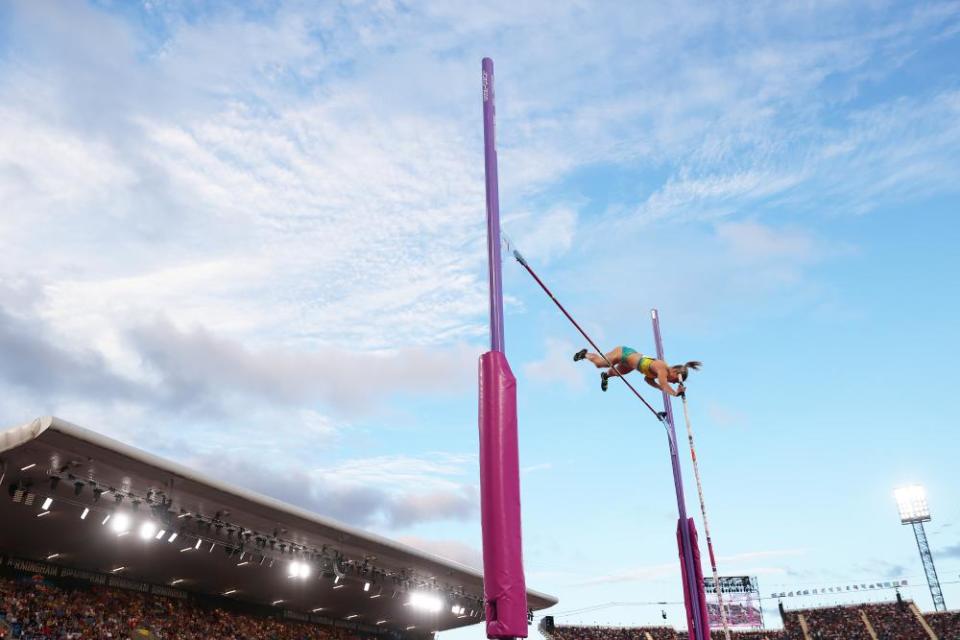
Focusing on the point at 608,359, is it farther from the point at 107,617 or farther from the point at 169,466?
the point at 107,617

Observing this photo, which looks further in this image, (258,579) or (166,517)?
(258,579)

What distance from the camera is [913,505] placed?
140 feet

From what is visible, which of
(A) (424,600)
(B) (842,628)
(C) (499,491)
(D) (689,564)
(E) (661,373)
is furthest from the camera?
(B) (842,628)

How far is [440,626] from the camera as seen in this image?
35.0 m

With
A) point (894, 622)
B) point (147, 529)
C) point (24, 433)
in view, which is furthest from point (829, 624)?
point (24, 433)

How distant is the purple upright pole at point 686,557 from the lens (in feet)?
33.9

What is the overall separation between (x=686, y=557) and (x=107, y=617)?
54.5 ft

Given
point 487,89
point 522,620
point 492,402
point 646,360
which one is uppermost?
point 487,89

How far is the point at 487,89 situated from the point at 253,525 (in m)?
15.4

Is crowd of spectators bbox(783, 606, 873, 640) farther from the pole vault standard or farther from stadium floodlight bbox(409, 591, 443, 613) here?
the pole vault standard

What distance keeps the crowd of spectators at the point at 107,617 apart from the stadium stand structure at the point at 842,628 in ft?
62.5

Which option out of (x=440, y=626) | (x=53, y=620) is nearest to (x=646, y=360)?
(x=53, y=620)

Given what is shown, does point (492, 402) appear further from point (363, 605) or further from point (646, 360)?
point (363, 605)

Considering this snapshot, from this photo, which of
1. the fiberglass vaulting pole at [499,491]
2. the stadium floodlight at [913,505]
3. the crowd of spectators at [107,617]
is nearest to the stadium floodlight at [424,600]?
the crowd of spectators at [107,617]
